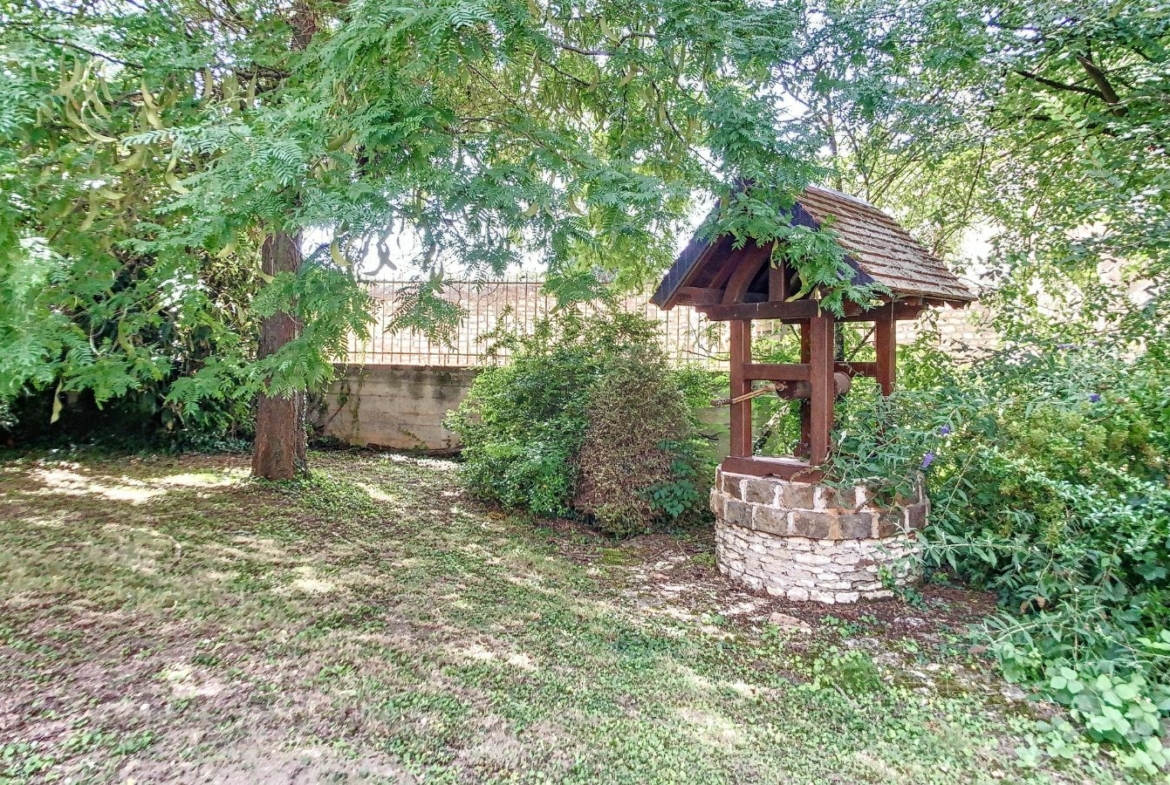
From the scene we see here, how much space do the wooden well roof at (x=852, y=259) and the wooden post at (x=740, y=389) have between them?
13.6 inches

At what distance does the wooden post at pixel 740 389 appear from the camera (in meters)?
4.09

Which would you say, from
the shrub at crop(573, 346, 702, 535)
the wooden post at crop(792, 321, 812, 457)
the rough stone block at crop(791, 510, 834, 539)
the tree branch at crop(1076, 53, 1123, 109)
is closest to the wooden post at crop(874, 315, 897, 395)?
the wooden post at crop(792, 321, 812, 457)

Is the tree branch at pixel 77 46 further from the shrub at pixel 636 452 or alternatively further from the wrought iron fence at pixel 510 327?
the shrub at pixel 636 452

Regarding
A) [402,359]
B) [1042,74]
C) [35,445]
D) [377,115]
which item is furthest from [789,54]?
[35,445]

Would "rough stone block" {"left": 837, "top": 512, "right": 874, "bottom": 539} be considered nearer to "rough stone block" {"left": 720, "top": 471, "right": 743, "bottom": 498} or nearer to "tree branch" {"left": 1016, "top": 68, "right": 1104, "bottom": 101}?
"rough stone block" {"left": 720, "top": 471, "right": 743, "bottom": 498}

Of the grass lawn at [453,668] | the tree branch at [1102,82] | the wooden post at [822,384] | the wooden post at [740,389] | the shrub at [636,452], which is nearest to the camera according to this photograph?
the grass lawn at [453,668]

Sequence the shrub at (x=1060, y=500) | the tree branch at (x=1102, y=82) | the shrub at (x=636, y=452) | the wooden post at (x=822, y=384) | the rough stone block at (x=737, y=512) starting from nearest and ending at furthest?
the shrub at (x=1060, y=500) < the wooden post at (x=822, y=384) < the rough stone block at (x=737, y=512) < the tree branch at (x=1102, y=82) < the shrub at (x=636, y=452)

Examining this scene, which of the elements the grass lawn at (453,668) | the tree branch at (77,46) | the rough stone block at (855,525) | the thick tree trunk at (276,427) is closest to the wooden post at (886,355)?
the rough stone block at (855,525)

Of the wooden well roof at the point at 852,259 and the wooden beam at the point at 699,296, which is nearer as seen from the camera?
the wooden well roof at the point at 852,259

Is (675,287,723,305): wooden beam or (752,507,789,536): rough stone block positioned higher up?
(675,287,723,305): wooden beam

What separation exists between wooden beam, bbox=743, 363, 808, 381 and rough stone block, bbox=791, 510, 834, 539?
81 cm

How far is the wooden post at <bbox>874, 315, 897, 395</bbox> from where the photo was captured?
4117 mm

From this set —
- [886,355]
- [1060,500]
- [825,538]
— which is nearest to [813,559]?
[825,538]

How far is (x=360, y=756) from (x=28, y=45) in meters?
3.31
